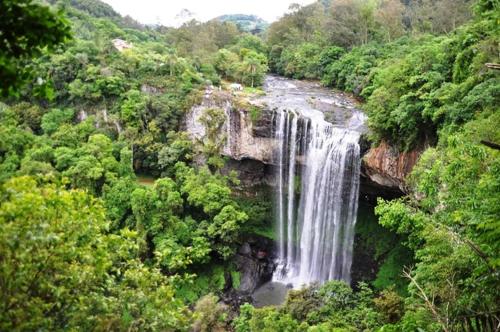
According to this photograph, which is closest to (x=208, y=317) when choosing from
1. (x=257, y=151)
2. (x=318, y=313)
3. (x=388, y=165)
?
(x=318, y=313)

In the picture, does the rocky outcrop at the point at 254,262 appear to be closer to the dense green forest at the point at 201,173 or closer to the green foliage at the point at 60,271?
the dense green forest at the point at 201,173

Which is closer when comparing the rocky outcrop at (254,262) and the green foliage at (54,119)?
the rocky outcrop at (254,262)

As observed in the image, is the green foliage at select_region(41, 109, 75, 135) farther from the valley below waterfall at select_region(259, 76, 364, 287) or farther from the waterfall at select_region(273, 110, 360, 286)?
the waterfall at select_region(273, 110, 360, 286)

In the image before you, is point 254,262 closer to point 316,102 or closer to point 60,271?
point 316,102

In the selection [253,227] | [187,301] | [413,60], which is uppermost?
[413,60]

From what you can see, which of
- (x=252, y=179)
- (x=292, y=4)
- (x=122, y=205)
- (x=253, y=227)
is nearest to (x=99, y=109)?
(x=122, y=205)

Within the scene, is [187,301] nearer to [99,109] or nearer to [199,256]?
[199,256]

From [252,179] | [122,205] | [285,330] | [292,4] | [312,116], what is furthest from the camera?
[292,4]

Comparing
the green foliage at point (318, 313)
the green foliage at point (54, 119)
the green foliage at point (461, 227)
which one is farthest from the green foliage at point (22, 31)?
the green foliage at point (54, 119)
